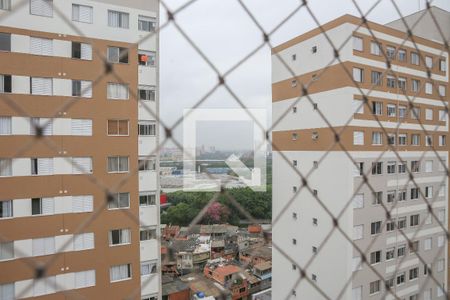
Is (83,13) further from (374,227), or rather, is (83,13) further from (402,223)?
(402,223)

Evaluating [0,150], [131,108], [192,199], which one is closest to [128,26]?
[131,108]

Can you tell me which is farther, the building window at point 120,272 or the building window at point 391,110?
the building window at point 391,110

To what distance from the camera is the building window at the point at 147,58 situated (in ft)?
9.47

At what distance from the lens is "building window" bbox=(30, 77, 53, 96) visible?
2510 mm

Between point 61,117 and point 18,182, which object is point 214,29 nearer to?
point 61,117

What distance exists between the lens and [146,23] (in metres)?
2.94

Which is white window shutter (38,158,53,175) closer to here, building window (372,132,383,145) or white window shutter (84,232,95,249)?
white window shutter (84,232,95,249)

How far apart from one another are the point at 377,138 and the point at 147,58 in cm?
250

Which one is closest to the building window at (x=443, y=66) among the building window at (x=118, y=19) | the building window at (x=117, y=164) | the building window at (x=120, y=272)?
the building window at (x=118, y=19)

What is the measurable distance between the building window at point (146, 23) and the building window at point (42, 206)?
1570mm

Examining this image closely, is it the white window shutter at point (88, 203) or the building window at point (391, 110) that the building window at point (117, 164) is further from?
the building window at point (391, 110)

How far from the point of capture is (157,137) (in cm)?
301

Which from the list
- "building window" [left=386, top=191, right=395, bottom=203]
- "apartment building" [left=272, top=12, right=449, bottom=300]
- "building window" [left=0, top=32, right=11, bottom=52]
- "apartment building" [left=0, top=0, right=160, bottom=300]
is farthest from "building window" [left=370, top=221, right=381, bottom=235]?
"building window" [left=0, top=32, right=11, bottom=52]

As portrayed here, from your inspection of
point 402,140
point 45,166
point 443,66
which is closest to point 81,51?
point 45,166
